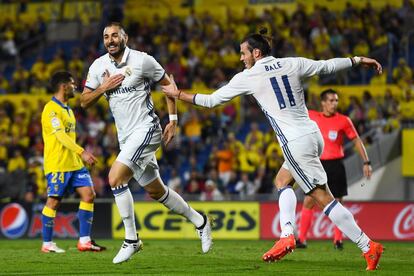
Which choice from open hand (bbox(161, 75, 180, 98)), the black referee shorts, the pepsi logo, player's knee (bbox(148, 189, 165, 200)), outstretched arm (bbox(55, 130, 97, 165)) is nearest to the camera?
open hand (bbox(161, 75, 180, 98))

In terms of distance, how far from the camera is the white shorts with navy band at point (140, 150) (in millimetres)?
10914

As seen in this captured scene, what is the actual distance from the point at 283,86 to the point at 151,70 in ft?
5.65

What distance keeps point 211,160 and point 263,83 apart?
12157 millimetres

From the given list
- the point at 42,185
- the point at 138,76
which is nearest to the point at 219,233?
the point at 42,185

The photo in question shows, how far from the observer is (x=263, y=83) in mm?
10375

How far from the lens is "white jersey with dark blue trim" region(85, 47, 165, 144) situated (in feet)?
36.4

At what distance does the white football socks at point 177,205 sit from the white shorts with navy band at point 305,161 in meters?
1.90

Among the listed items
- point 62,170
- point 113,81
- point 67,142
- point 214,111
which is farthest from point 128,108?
point 214,111

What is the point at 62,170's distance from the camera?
13414 millimetres

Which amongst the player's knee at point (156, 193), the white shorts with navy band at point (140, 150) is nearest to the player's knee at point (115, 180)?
the white shorts with navy band at point (140, 150)

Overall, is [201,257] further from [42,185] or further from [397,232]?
[42,185]

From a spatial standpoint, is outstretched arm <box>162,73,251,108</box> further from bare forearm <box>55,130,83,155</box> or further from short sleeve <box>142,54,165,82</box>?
bare forearm <box>55,130,83,155</box>

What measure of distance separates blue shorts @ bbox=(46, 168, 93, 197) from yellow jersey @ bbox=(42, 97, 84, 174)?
7cm

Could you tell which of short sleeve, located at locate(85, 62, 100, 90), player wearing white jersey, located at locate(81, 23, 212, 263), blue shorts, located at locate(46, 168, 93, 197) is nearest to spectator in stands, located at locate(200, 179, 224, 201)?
blue shorts, located at locate(46, 168, 93, 197)
